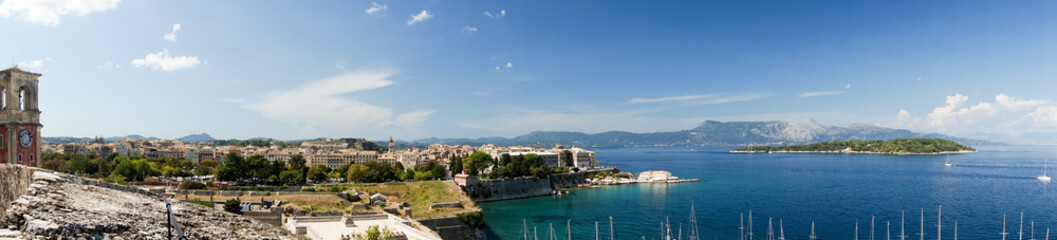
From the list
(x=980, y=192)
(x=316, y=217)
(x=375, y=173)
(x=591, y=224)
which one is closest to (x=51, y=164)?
(x=375, y=173)

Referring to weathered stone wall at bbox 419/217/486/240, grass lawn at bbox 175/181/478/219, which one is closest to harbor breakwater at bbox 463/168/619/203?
grass lawn at bbox 175/181/478/219

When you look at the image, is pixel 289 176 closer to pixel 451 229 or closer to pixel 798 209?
pixel 451 229

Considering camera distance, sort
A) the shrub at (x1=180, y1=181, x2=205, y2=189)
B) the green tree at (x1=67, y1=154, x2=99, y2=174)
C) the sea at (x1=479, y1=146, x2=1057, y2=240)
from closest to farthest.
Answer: the shrub at (x1=180, y1=181, x2=205, y2=189)
the sea at (x1=479, y1=146, x2=1057, y2=240)
the green tree at (x1=67, y1=154, x2=99, y2=174)

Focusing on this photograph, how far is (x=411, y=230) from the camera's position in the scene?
2620cm

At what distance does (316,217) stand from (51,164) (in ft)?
129

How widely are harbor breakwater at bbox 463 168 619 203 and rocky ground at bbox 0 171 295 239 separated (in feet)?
156

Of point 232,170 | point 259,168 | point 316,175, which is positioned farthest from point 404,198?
point 232,170

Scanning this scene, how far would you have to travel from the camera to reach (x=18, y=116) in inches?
874

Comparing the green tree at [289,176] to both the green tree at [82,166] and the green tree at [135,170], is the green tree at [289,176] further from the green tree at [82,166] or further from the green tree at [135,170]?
the green tree at [82,166]

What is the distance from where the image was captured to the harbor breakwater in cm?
6373

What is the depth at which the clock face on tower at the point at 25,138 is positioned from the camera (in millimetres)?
22447

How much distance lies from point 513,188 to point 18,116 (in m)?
50.9

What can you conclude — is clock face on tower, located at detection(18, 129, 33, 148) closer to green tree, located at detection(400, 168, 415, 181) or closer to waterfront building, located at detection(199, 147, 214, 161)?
green tree, located at detection(400, 168, 415, 181)

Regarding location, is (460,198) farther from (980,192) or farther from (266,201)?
(980,192)
